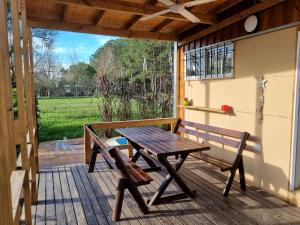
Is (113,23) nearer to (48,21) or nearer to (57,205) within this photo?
(48,21)

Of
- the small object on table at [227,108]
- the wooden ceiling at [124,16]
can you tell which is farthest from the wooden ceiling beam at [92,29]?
the small object on table at [227,108]

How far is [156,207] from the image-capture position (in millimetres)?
2670

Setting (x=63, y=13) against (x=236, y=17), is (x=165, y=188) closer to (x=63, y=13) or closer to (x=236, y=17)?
(x=236, y=17)

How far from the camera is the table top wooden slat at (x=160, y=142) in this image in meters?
2.61

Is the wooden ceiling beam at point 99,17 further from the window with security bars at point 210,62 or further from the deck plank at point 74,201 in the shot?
the deck plank at point 74,201

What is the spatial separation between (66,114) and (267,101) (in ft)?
23.7

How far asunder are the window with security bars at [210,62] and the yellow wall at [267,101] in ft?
0.45

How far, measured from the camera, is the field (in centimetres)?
777

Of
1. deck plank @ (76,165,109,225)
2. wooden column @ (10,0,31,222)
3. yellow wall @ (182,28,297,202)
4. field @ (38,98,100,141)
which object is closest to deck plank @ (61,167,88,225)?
deck plank @ (76,165,109,225)

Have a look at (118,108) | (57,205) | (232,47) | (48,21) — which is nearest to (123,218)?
(57,205)

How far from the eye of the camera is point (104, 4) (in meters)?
3.09

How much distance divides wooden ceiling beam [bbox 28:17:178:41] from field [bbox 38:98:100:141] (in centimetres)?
357

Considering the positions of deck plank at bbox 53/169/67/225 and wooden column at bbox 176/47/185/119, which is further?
wooden column at bbox 176/47/185/119

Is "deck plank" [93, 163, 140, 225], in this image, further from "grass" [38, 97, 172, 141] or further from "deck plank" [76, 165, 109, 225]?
"grass" [38, 97, 172, 141]
